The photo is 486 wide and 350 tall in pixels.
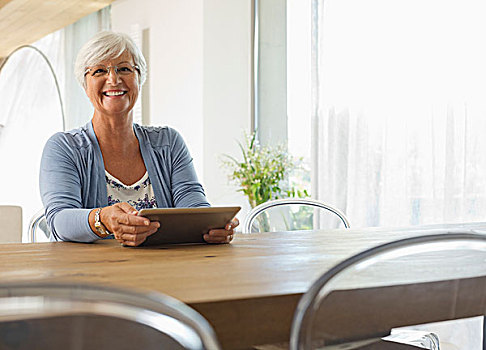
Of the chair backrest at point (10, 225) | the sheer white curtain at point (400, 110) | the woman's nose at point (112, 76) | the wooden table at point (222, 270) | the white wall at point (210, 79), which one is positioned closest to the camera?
the wooden table at point (222, 270)

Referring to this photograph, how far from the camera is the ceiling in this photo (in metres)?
5.62

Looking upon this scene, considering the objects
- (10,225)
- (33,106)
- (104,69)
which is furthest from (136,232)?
(33,106)

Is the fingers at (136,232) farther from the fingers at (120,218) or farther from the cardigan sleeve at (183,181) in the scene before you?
the cardigan sleeve at (183,181)

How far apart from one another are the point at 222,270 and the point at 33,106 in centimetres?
684

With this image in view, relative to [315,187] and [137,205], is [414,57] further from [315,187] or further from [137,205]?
[137,205]

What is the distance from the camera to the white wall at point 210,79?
15.0 feet

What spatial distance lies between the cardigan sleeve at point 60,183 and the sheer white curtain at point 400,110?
1.89 meters

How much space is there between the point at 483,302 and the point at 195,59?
3984mm

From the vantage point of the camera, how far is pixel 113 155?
7.29 feet

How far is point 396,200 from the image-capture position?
3449 millimetres

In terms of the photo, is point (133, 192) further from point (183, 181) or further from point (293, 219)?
point (293, 219)

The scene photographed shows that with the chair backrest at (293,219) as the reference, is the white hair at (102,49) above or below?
above

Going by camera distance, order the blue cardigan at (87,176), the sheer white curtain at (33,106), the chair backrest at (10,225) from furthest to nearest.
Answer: the sheer white curtain at (33,106) < the chair backrest at (10,225) < the blue cardigan at (87,176)

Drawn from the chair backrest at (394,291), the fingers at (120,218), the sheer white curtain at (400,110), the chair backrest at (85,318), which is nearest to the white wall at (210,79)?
the sheer white curtain at (400,110)
